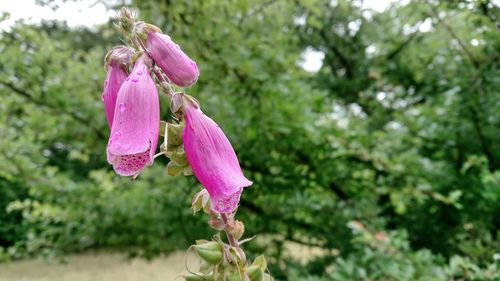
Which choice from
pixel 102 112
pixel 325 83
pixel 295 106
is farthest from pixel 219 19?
pixel 325 83

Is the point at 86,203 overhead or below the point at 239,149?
below

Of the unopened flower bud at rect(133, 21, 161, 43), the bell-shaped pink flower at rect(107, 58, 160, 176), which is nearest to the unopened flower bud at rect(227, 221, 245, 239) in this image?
the bell-shaped pink flower at rect(107, 58, 160, 176)

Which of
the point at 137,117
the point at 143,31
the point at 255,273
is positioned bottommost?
the point at 255,273

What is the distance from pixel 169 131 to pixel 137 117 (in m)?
0.06

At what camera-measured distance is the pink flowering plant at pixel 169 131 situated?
502mm

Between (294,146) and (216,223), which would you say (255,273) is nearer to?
(216,223)

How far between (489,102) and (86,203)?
166cm

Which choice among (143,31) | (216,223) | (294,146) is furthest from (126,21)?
(294,146)

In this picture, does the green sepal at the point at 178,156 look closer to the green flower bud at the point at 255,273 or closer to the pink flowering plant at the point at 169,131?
the pink flowering plant at the point at 169,131

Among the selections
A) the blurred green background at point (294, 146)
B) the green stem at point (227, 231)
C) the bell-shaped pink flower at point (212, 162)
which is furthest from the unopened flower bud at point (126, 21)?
the blurred green background at point (294, 146)

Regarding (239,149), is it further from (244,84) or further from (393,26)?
(393,26)

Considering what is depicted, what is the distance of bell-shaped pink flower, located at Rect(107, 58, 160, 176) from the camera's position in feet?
1.63

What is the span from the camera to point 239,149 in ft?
5.61

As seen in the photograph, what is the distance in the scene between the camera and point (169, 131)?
555 mm
